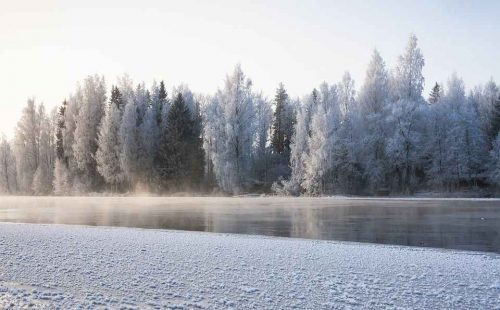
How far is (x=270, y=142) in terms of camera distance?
72.9 metres

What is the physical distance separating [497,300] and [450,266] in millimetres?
2518

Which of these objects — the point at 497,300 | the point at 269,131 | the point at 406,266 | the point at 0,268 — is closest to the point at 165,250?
the point at 0,268

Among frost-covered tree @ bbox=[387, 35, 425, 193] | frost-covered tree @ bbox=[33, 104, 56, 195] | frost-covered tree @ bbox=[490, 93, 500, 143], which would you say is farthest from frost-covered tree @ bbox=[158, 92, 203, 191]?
frost-covered tree @ bbox=[490, 93, 500, 143]

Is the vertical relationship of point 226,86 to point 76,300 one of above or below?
above

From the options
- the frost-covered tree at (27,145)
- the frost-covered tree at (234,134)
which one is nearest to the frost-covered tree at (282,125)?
the frost-covered tree at (234,134)

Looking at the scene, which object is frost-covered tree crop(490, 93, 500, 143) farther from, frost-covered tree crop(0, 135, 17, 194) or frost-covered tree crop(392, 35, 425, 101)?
Answer: frost-covered tree crop(0, 135, 17, 194)

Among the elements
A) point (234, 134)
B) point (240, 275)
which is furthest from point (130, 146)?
point (240, 275)

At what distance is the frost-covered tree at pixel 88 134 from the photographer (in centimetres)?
6194

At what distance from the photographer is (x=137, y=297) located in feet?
26.4

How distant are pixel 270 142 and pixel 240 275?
63618mm

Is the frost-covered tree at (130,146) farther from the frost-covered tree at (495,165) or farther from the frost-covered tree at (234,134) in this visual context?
the frost-covered tree at (495,165)

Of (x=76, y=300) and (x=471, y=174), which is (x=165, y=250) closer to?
(x=76, y=300)

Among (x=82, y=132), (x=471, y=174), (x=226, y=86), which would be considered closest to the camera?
(x=471, y=174)

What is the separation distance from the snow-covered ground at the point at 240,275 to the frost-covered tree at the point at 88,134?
1978 inches
